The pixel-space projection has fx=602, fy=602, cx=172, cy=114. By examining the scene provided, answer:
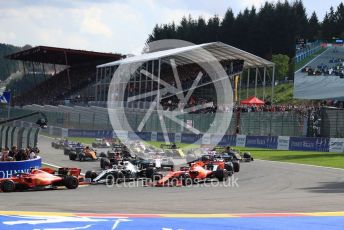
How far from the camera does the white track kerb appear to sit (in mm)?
47938

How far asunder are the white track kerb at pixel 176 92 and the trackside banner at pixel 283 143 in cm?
584

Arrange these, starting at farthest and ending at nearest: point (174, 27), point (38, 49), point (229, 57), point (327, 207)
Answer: point (174, 27), point (38, 49), point (229, 57), point (327, 207)

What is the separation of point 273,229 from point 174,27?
12376 cm

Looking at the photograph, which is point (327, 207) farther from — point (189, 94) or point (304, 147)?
point (189, 94)

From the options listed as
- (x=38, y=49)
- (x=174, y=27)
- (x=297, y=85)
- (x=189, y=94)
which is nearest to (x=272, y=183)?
(x=297, y=85)

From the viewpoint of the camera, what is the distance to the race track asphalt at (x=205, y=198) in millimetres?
13367

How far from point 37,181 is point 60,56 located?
229 feet

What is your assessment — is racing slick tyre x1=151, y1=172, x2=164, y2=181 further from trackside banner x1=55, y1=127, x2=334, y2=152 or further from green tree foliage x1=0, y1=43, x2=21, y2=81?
green tree foliage x1=0, y1=43, x2=21, y2=81

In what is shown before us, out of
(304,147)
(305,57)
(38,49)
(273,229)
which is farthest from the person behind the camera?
(38,49)

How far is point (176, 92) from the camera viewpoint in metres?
62.3

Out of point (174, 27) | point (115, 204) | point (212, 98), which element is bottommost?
point (115, 204)

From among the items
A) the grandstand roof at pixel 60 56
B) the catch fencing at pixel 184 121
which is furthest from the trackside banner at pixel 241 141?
the grandstand roof at pixel 60 56

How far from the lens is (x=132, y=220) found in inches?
446

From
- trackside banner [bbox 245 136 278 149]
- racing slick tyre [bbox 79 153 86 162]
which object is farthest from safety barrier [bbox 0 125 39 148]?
trackside banner [bbox 245 136 278 149]
